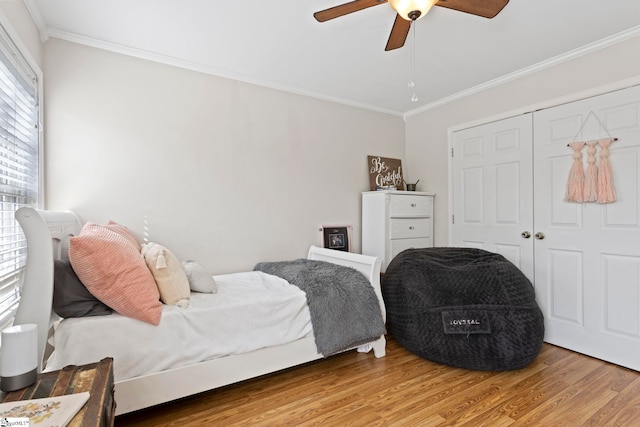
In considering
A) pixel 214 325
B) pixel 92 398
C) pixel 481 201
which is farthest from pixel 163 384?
pixel 481 201

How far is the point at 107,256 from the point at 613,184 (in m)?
3.30

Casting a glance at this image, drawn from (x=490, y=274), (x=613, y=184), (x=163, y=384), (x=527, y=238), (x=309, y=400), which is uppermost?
(x=613, y=184)

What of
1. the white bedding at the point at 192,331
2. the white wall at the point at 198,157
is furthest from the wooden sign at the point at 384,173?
the white bedding at the point at 192,331

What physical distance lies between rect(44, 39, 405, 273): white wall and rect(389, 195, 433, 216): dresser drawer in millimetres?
447

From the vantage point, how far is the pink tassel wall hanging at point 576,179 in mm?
2469

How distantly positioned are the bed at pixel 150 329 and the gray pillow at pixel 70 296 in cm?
5

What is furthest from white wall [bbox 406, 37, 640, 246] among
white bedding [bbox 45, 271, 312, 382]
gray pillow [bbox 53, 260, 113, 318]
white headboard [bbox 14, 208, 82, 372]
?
white headboard [bbox 14, 208, 82, 372]

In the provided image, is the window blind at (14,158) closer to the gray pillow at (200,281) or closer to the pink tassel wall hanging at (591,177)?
the gray pillow at (200,281)

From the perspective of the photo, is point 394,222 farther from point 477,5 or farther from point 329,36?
point 477,5

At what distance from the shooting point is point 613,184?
7.64 feet

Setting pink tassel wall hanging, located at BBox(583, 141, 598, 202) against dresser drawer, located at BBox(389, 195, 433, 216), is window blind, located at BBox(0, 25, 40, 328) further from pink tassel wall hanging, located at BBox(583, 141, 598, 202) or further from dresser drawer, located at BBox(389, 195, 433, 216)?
pink tassel wall hanging, located at BBox(583, 141, 598, 202)

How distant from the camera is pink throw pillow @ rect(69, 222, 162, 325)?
58.6 inches

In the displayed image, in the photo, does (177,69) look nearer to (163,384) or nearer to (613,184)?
(163,384)

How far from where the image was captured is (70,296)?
1.52 meters
